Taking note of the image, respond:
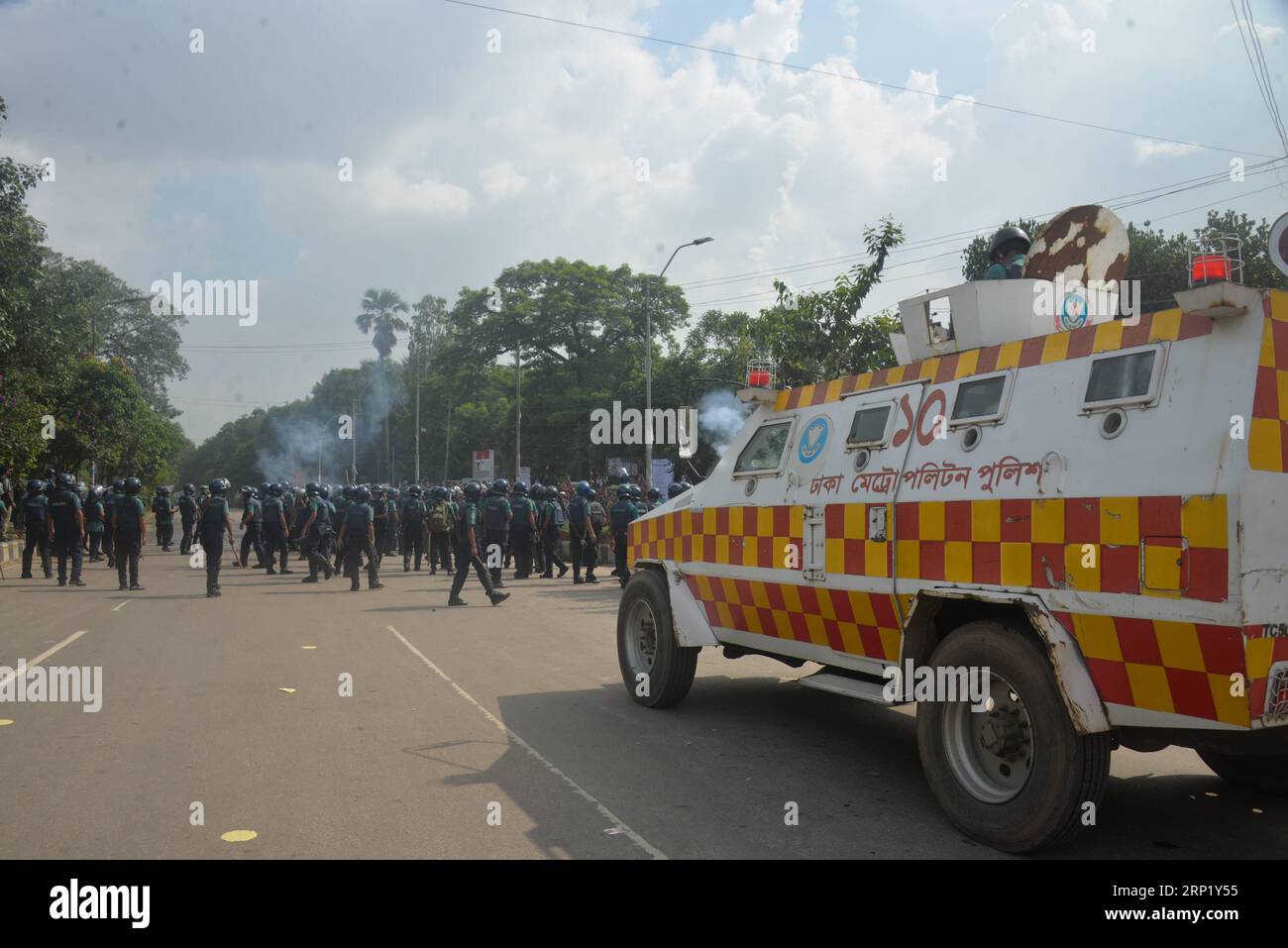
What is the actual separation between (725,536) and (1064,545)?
2.91 meters

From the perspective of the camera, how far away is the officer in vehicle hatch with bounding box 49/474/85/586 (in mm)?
17453

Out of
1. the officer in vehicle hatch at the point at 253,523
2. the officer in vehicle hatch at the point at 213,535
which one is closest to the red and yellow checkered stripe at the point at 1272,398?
the officer in vehicle hatch at the point at 213,535

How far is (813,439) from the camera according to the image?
20.4 feet

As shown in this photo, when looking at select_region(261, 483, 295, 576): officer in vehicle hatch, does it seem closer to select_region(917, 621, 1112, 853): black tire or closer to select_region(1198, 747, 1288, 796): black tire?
select_region(917, 621, 1112, 853): black tire

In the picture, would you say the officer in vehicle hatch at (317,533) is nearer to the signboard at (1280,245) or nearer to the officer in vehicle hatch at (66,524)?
the officer in vehicle hatch at (66,524)

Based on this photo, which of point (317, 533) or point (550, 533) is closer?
point (317, 533)

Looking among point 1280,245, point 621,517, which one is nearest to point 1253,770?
point 1280,245

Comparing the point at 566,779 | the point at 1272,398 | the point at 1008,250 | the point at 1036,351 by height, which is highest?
the point at 1008,250

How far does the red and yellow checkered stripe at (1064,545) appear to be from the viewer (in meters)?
3.74

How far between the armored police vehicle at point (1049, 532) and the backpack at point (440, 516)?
48.4ft

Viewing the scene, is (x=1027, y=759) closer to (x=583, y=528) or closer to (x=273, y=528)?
(x=583, y=528)
